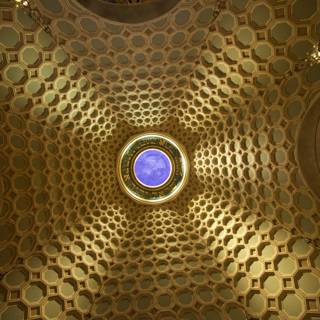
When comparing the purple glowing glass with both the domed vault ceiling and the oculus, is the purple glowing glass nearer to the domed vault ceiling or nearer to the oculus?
the oculus

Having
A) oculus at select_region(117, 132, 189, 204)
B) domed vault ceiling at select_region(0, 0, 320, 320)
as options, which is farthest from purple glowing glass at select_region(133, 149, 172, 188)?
Answer: domed vault ceiling at select_region(0, 0, 320, 320)

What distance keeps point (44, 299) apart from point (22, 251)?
2.47 meters

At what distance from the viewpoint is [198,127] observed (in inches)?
786

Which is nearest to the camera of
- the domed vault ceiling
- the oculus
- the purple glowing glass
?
the domed vault ceiling

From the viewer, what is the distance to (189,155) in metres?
21.0

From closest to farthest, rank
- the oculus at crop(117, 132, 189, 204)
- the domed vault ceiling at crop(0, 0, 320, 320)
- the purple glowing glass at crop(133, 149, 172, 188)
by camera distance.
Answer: the domed vault ceiling at crop(0, 0, 320, 320), the oculus at crop(117, 132, 189, 204), the purple glowing glass at crop(133, 149, 172, 188)

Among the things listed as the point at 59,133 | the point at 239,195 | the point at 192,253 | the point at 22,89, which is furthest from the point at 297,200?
the point at 22,89

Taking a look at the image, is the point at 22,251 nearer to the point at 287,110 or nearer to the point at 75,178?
the point at 75,178

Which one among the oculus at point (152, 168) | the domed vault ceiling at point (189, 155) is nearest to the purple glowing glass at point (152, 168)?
the oculus at point (152, 168)

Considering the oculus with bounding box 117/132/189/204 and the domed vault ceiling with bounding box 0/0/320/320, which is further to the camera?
the oculus with bounding box 117/132/189/204

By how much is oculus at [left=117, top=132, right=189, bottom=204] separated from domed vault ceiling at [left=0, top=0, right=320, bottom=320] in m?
0.54

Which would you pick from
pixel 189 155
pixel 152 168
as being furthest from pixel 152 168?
pixel 189 155

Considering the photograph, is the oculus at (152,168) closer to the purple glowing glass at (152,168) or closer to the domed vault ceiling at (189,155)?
the purple glowing glass at (152,168)

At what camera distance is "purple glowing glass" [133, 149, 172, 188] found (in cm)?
2177
